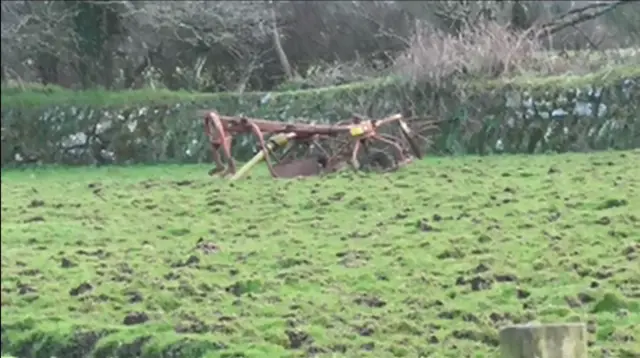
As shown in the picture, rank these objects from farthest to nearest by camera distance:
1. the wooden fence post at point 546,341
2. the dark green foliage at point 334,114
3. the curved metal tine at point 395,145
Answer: the curved metal tine at point 395,145 < the dark green foliage at point 334,114 < the wooden fence post at point 546,341

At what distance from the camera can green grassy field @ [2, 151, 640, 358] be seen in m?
6.08

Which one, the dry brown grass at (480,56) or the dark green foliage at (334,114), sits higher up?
the dry brown grass at (480,56)

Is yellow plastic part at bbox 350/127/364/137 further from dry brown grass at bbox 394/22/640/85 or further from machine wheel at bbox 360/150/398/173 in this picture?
dry brown grass at bbox 394/22/640/85

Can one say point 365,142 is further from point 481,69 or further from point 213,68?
point 213,68

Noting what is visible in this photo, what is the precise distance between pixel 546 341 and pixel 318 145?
11.0m

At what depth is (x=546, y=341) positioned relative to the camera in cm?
368

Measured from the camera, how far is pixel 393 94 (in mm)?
16234

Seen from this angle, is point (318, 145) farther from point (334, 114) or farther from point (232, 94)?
point (232, 94)

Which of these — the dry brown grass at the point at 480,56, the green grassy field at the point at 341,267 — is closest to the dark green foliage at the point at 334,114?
the dry brown grass at the point at 480,56

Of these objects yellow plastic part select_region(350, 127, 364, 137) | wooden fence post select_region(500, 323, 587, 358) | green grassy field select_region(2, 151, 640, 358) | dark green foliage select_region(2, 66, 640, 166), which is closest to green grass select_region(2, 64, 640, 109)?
dark green foliage select_region(2, 66, 640, 166)

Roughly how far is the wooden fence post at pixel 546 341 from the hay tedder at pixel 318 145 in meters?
10.3

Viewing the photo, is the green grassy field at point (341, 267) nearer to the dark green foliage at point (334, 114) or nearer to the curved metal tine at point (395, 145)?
the dark green foliage at point (334, 114)

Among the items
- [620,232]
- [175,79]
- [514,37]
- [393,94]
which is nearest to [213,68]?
[175,79]

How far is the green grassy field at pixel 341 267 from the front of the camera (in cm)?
608
